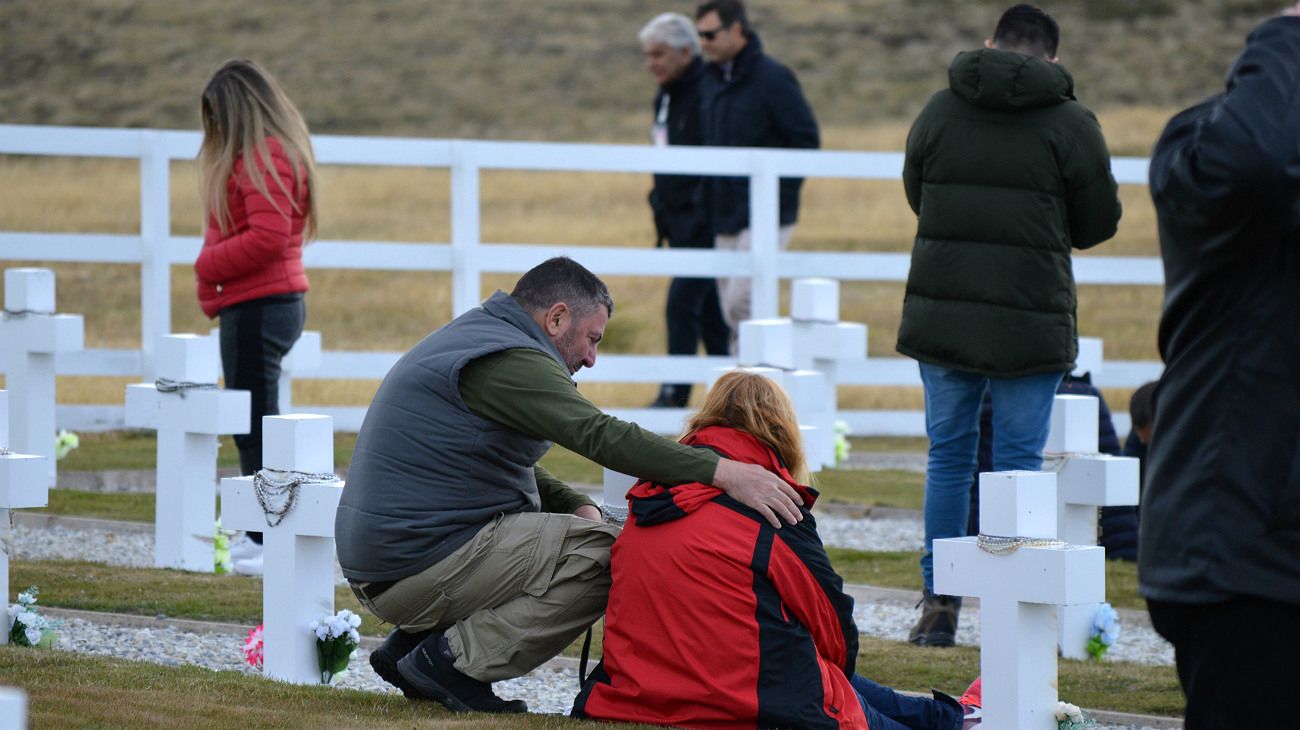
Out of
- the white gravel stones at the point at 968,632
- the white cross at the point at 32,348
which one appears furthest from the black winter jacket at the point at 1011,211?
the white cross at the point at 32,348

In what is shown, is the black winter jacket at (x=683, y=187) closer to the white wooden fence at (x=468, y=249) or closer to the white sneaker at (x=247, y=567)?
the white wooden fence at (x=468, y=249)

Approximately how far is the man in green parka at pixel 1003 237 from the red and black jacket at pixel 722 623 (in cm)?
156

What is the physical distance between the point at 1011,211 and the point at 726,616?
81.7 inches

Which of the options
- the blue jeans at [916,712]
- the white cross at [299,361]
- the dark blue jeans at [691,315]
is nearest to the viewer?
the blue jeans at [916,712]

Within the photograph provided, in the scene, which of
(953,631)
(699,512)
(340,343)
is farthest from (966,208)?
(340,343)

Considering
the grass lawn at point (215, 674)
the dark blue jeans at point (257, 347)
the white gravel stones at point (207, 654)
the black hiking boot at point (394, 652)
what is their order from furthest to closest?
the dark blue jeans at point (257, 347), the white gravel stones at point (207, 654), the black hiking boot at point (394, 652), the grass lawn at point (215, 674)

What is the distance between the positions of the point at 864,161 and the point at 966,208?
5258 millimetres

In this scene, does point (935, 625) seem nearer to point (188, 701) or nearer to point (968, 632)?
point (968, 632)

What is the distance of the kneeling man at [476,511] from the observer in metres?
4.77

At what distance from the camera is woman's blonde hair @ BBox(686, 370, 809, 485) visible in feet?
15.6

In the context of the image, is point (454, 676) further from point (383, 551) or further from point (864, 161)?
point (864, 161)

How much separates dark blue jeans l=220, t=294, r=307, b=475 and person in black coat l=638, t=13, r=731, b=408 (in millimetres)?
4546

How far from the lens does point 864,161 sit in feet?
36.9

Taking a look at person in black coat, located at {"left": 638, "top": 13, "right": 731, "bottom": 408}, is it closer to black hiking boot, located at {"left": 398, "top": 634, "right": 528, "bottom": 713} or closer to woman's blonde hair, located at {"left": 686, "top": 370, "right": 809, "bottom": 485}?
woman's blonde hair, located at {"left": 686, "top": 370, "right": 809, "bottom": 485}
